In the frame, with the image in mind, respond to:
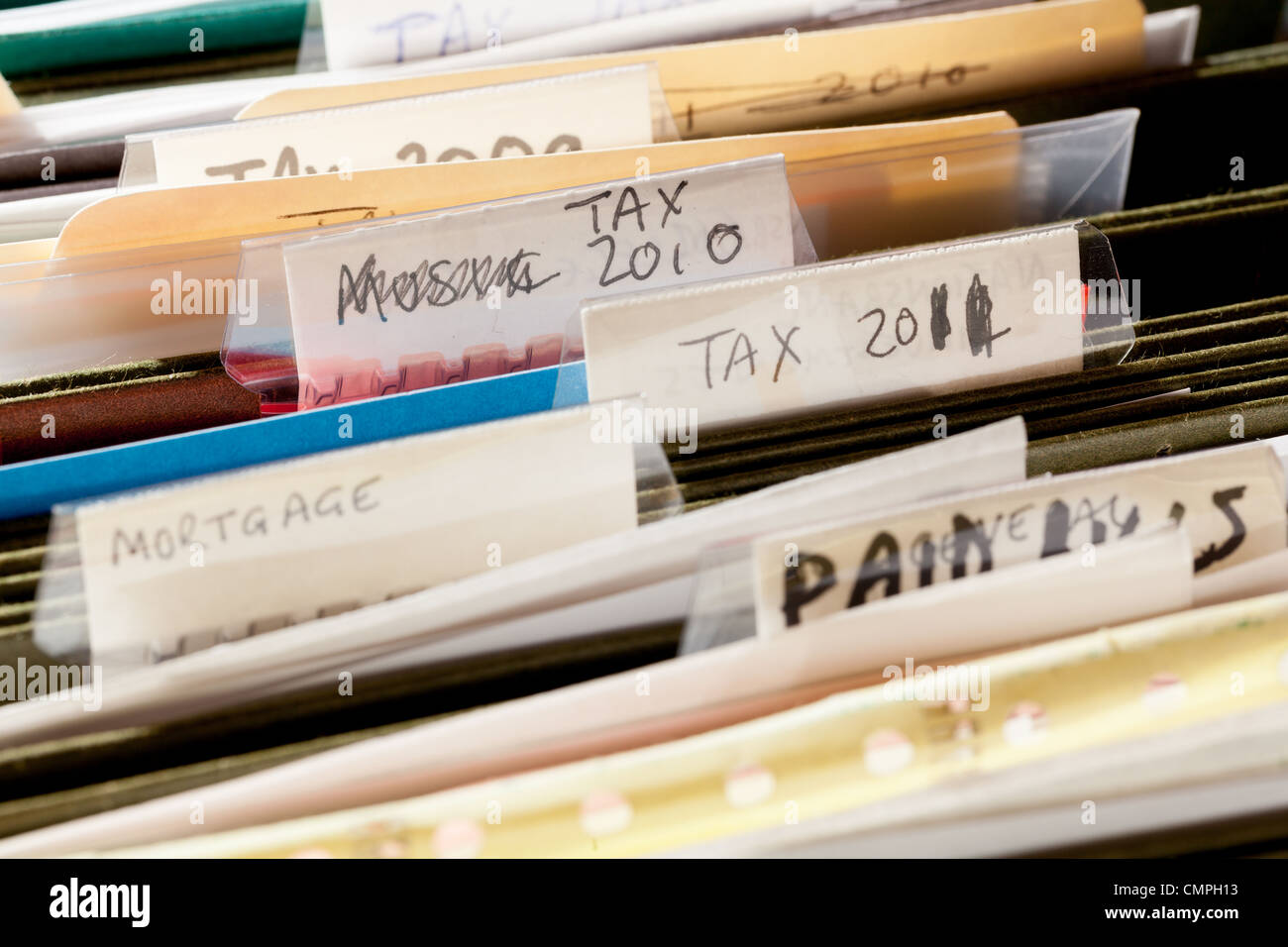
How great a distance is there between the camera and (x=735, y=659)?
1.81ft

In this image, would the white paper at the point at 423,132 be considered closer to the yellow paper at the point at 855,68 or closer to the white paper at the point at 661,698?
the yellow paper at the point at 855,68

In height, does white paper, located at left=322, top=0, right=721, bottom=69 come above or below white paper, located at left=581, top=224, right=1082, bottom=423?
above

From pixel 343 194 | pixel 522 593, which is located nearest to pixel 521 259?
pixel 343 194

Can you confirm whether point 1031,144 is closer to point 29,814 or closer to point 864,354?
point 864,354

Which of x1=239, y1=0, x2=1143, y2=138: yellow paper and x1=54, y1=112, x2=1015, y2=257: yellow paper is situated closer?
x1=54, y1=112, x2=1015, y2=257: yellow paper

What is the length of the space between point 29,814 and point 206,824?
0.10 metres

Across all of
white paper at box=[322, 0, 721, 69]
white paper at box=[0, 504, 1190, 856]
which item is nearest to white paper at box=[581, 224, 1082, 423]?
white paper at box=[0, 504, 1190, 856]

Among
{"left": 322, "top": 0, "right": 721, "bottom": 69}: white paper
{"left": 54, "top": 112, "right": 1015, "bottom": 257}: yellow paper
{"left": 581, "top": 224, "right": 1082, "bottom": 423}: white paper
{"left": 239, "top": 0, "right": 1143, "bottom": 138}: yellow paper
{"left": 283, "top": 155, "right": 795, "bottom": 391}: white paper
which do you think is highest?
{"left": 322, "top": 0, "right": 721, "bottom": 69}: white paper

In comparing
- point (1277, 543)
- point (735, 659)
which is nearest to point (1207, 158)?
point (1277, 543)

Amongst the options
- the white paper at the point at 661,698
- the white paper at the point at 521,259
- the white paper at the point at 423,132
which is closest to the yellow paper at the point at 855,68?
the white paper at the point at 423,132

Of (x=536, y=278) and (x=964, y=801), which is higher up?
(x=536, y=278)

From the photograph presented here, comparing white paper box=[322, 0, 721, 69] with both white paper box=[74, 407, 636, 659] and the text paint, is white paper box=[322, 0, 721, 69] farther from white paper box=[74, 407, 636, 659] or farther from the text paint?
the text paint

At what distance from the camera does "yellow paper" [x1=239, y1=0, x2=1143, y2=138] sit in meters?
0.81

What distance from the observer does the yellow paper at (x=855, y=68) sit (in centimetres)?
81
